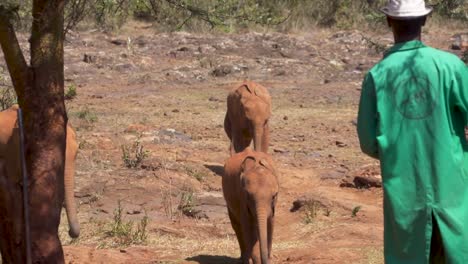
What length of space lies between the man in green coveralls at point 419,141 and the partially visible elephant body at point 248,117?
8.62 meters

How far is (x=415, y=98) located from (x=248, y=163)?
15.0 feet

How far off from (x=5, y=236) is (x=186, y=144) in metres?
9.31

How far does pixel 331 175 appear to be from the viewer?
14992 mm

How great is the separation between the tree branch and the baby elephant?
2.69m

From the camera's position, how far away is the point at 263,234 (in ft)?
27.6

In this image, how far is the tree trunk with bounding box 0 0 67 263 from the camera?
6.46 m

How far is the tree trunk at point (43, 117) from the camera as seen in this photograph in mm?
6457

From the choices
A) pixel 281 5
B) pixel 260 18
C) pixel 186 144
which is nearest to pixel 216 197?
pixel 186 144

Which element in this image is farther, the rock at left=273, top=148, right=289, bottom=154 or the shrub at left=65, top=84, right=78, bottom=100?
the shrub at left=65, top=84, right=78, bottom=100

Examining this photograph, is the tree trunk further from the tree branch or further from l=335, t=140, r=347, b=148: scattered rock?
l=335, t=140, r=347, b=148: scattered rock

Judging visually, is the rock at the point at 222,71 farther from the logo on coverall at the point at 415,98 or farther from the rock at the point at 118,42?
the logo on coverall at the point at 415,98

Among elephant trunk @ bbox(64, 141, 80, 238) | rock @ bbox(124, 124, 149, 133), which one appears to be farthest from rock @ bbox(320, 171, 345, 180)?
elephant trunk @ bbox(64, 141, 80, 238)

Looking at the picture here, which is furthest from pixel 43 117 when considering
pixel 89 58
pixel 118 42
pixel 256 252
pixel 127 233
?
pixel 118 42

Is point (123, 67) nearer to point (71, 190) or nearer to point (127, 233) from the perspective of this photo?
point (127, 233)
